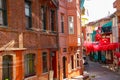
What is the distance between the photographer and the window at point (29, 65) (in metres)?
21.1

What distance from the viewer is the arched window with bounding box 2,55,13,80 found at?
59.4 feet

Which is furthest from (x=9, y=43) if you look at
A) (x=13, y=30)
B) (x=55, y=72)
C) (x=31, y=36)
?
(x=55, y=72)

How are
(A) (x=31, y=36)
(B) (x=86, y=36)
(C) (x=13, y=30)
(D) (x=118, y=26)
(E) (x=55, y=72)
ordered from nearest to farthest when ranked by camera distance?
(C) (x=13, y=30) < (A) (x=31, y=36) < (E) (x=55, y=72) < (D) (x=118, y=26) < (B) (x=86, y=36)

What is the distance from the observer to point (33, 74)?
22203mm

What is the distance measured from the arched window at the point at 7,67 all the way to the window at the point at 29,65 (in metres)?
2.25

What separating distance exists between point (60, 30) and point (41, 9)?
4.77 m

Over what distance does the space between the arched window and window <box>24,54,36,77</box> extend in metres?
2.25

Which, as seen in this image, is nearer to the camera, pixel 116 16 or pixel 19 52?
pixel 19 52

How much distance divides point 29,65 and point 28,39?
1772mm

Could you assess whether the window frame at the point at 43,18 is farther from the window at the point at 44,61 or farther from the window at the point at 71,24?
the window at the point at 71,24

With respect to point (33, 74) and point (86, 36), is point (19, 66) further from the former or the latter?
point (86, 36)

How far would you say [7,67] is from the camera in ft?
60.5

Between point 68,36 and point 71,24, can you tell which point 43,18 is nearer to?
point 68,36

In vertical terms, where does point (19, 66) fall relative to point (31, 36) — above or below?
below
